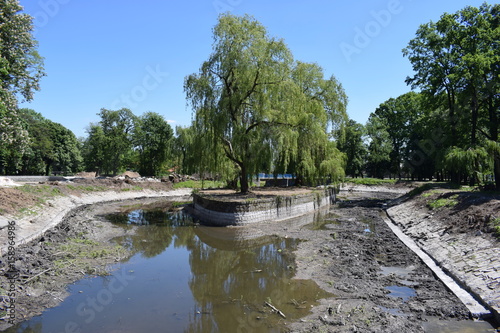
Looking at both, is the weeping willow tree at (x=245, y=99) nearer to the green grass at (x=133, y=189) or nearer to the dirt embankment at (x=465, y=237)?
the dirt embankment at (x=465, y=237)

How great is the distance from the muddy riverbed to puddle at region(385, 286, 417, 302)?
0.08 ft

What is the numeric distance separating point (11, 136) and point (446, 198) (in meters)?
23.1

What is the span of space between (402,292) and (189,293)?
5309 mm

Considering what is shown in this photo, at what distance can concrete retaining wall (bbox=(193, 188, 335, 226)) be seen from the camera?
1602cm

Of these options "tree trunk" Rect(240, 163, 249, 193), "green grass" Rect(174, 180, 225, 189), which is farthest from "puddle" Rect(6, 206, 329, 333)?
"green grass" Rect(174, 180, 225, 189)

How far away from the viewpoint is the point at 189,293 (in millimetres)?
7816

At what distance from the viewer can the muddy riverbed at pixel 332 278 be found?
6.00 meters

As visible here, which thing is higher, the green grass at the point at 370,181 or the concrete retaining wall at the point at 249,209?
the green grass at the point at 370,181

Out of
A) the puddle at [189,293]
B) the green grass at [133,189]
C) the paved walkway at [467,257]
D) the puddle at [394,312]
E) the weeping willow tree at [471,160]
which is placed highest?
the weeping willow tree at [471,160]

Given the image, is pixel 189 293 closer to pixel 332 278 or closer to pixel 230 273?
pixel 230 273

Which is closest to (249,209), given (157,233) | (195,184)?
(157,233)

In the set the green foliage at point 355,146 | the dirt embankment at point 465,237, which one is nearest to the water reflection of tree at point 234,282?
the dirt embankment at point 465,237

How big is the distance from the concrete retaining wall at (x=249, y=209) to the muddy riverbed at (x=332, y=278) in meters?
1.44

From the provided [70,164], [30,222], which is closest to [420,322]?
[30,222]
